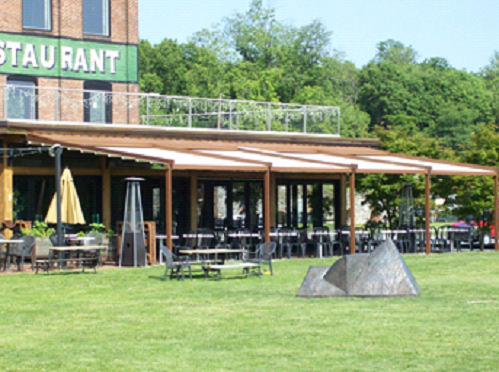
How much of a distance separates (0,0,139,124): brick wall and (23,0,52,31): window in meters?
0.17

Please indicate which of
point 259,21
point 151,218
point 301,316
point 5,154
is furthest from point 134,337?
point 259,21

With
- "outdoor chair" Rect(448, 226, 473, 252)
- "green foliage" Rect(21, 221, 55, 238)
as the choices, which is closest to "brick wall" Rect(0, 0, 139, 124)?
"green foliage" Rect(21, 221, 55, 238)

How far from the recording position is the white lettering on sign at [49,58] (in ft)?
90.3

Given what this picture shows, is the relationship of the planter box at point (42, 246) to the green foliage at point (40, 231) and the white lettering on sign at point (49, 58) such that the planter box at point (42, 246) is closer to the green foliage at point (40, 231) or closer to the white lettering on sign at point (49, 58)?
the green foliage at point (40, 231)

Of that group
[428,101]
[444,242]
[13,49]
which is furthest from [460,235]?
[428,101]

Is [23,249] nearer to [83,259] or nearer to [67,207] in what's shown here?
[67,207]

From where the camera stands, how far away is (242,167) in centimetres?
2006

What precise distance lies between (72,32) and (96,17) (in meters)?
1.36

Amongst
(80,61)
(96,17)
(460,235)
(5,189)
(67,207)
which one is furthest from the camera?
(96,17)

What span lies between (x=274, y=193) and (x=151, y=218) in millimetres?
4308

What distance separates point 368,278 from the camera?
13.1 metres

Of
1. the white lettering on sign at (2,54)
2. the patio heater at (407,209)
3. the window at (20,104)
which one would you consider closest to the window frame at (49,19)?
the white lettering on sign at (2,54)

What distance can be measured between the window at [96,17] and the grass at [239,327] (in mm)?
14648

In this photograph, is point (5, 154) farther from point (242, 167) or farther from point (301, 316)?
point (301, 316)
